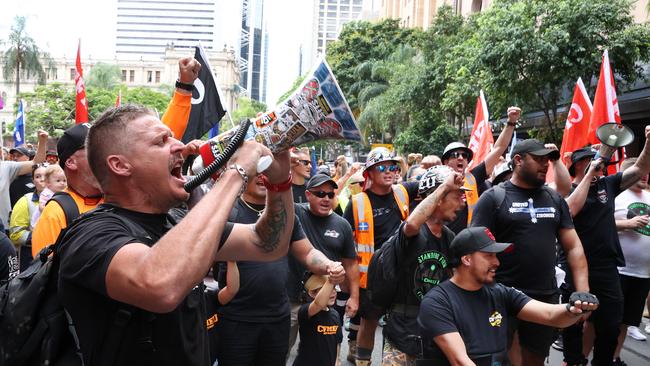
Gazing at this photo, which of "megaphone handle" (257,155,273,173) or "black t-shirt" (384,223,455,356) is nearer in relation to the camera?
"megaphone handle" (257,155,273,173)

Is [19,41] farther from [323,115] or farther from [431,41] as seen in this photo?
[323,115]

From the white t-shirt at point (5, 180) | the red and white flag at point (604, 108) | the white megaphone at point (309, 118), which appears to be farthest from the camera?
the red and white flag at point (604, 108)

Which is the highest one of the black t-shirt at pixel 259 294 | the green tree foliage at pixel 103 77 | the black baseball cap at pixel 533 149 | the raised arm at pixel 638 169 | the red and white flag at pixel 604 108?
the green tree foliage at pixel 103 77

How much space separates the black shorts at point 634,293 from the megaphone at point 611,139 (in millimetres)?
1428

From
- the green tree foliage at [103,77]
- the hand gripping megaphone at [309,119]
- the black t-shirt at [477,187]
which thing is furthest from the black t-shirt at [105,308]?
the green tree foliage at [103,77]

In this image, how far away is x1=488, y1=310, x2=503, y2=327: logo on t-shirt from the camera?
12.4 feet

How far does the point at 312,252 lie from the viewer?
4.25 m

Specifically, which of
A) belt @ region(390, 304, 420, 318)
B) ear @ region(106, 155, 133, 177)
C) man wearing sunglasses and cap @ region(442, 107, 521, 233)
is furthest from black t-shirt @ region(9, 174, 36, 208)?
ear @ region(106, 155, 133, 177)

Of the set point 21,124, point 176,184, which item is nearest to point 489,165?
point 176,184

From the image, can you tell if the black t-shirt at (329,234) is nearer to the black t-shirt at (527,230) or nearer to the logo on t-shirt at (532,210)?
the black t-shirt at (527,230)

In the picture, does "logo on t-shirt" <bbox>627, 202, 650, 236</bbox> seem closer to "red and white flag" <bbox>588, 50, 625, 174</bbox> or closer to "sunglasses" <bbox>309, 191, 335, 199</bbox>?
"red and white flag" <bbox>588, 50, 625, 174</bbox>

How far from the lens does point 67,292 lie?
6.62 feet

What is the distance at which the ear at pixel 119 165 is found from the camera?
2.14 metres

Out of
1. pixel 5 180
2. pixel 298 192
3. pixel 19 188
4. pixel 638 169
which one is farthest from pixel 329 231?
pixel 19 188
